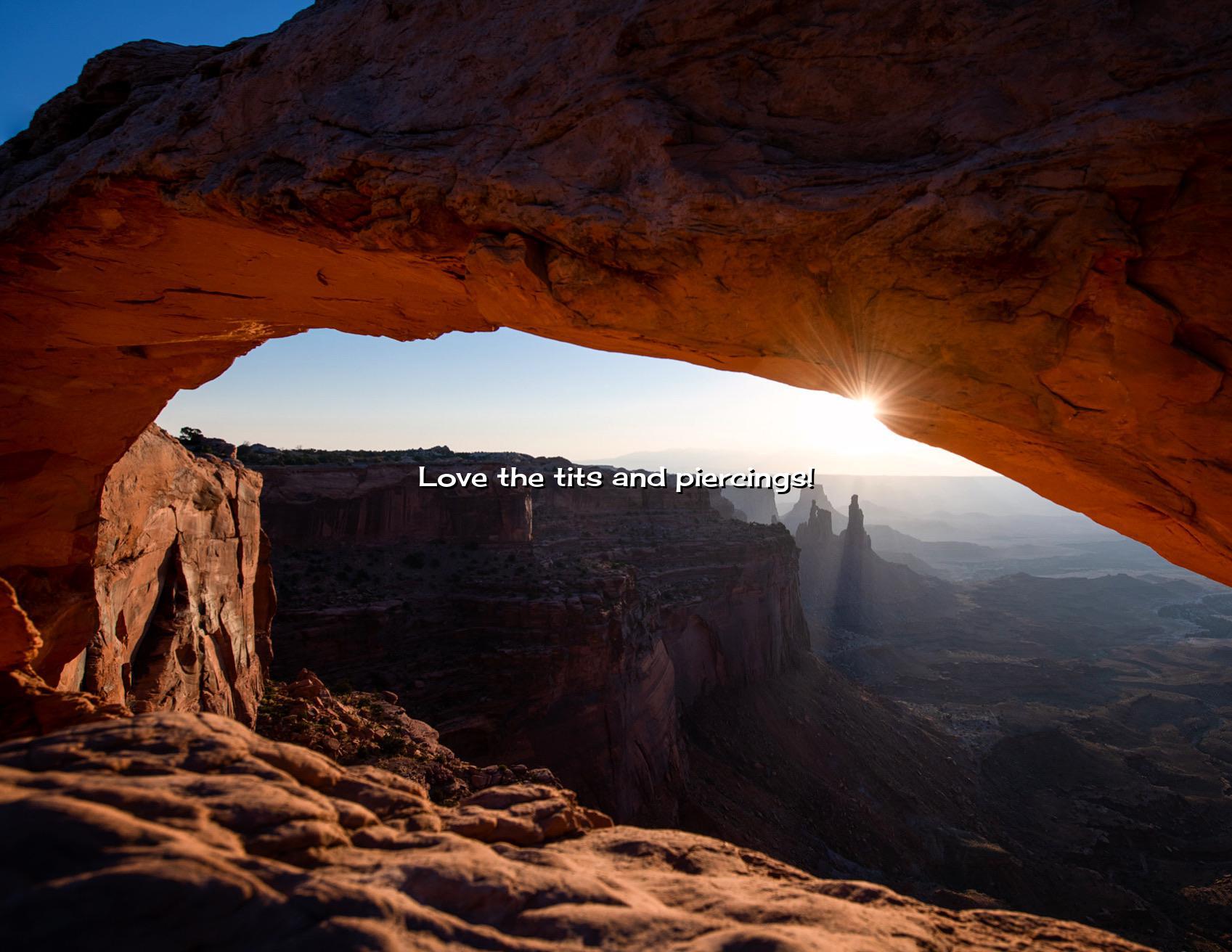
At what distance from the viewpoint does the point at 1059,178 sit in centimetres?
403

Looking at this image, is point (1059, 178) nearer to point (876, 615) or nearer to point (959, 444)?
point (959, 444)

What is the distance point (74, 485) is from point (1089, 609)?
358ft

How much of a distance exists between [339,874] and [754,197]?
5.05 meters

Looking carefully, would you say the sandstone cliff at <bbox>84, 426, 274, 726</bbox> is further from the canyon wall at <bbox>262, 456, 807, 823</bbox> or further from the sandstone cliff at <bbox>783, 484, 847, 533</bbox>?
the sandstone cliff at <bbox>783, 484, 847, 533</bbox>

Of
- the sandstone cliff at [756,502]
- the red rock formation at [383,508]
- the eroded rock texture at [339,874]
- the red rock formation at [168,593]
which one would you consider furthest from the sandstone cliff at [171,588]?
the sandstone cliff at [756,502]

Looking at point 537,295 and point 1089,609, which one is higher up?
point 537,295

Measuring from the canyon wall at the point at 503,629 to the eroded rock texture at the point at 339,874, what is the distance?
16.6 metres

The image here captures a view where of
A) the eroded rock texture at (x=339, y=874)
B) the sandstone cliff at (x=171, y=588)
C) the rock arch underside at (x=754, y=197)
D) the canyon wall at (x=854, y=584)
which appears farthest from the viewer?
the canyon wall at (x=854, y=584)

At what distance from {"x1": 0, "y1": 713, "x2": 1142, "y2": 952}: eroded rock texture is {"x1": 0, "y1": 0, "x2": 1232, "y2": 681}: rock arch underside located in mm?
4159

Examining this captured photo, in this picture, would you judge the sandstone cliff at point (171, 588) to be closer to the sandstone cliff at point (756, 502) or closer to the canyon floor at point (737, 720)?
the canyon floor at point (737, 720)

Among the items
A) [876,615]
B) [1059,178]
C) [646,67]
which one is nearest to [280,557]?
[646,67]

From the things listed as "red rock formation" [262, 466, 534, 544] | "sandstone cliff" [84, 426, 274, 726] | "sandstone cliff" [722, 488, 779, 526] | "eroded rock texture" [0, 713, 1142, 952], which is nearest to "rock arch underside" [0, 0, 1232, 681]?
"sandstone cliff" [84, 426, 274, 726]

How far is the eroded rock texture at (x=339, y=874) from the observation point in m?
2.43

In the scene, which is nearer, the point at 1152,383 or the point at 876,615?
the point at 1152,383
